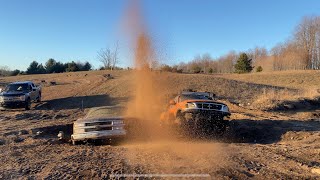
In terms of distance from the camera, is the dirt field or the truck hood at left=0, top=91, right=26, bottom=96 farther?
the truck hood at left=0, top=91, right=26, bottom=96

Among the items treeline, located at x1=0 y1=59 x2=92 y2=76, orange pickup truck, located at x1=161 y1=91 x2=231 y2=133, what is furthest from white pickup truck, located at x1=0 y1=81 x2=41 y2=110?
treeline, located at x1=0 y1=59 x2=92 y2=76

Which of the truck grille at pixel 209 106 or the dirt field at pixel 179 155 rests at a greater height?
the truck grille at pixel 209 106

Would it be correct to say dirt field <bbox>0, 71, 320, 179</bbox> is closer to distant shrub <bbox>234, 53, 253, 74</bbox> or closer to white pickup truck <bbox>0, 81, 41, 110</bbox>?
white pickup truck <bbox>0, 81, 41, 110</bbox>

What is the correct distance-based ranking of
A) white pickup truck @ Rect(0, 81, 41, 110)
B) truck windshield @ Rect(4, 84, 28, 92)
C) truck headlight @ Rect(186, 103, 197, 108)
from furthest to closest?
truck windshield @ Rect(4, 84, 28, 92)
white pickup truck @ Rect(0, 81, 41, 110)
truck headlight @ Rect(186, 103, 197, 108)

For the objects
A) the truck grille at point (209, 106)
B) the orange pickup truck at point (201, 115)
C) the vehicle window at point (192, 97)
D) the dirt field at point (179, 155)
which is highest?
the vehicle window at point (192, 97)

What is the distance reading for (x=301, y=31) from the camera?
88.8 m

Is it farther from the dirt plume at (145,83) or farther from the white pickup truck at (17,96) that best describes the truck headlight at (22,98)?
the dirt plume at (145,83)

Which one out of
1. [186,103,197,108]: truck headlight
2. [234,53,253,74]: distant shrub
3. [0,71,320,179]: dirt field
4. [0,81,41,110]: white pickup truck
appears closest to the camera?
[0,71,320,179]: dirt field

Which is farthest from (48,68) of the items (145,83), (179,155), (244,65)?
(179,155)

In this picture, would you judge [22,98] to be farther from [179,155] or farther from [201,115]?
[179,155]

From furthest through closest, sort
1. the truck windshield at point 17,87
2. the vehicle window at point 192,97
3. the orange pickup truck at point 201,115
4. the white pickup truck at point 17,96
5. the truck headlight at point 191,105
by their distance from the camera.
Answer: the truck windshield at point 17,87 → the white pickup truck at point 17,96 → the vehicle window at point 192,97 → the truck headlight at point 191,105 → the orange pickup truck at point 201,115

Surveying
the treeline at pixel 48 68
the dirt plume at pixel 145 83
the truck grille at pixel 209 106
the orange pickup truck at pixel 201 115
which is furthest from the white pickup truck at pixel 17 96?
the treeline at pixel 48 68

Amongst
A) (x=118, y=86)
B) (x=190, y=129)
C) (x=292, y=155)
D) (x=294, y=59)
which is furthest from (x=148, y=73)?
(x=294, y=59)

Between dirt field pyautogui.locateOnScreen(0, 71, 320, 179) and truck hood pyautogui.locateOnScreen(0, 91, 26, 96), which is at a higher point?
truck hood pyautogui.locateOnScreen(0, 91, 26, 96)
